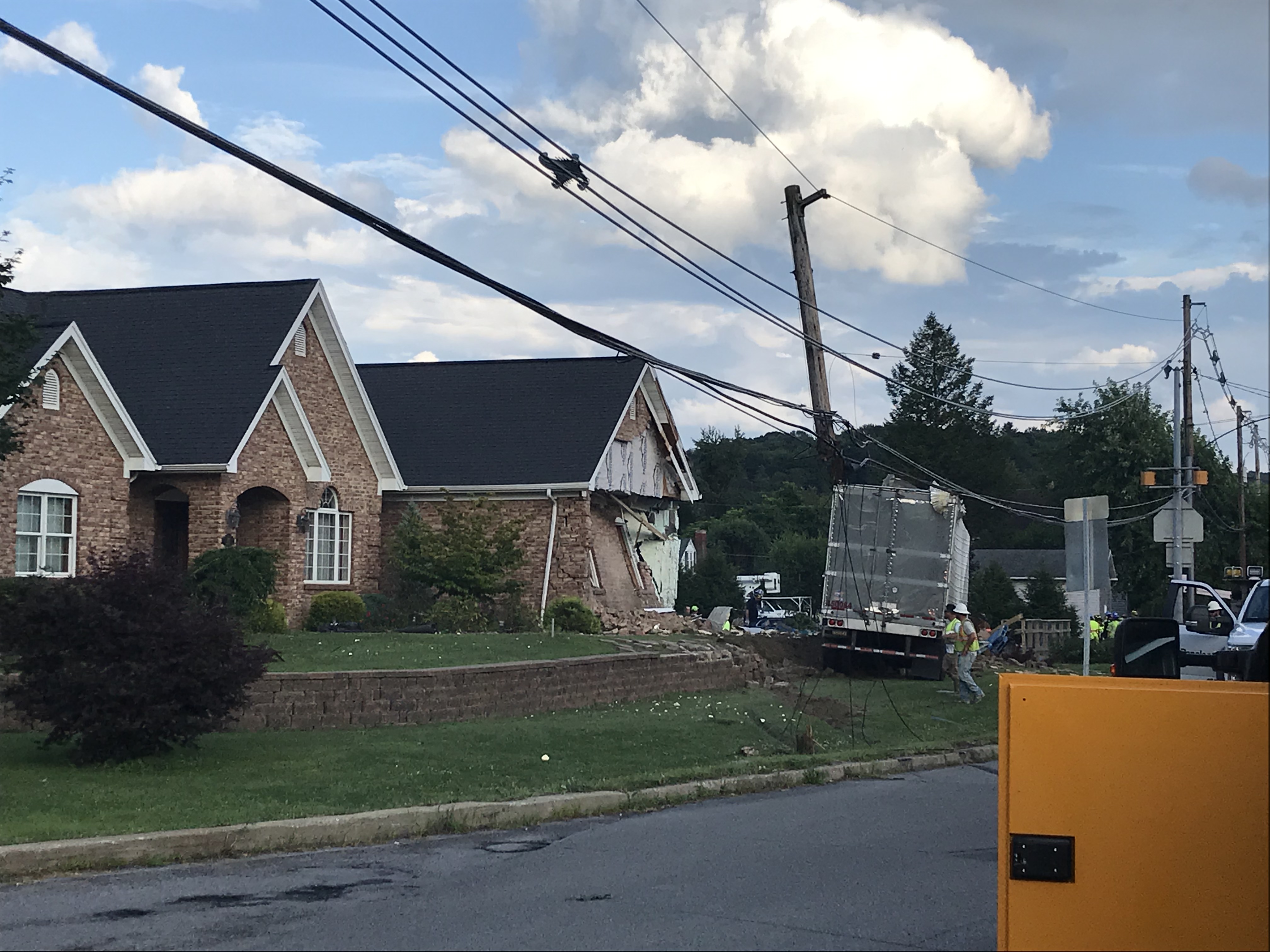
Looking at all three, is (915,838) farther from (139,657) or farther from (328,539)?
(328,539)

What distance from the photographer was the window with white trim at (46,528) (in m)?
22.9

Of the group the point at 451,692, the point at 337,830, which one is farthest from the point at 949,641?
the point at 337,830

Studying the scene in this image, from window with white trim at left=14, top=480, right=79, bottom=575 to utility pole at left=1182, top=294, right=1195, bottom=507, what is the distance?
27.4 meters

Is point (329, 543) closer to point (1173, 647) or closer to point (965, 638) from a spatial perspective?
point (965, 638)

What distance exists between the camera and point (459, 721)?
17.8 m

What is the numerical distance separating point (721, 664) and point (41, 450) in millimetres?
12009

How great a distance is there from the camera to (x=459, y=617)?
2694 centimetres

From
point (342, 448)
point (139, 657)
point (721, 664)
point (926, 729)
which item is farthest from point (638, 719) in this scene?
point (342, 448)

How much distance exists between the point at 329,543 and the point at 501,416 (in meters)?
6.46

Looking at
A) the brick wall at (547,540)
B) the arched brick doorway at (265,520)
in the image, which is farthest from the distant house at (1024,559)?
the arched brick doorway at (265,520)

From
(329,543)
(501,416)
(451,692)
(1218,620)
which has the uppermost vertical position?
(501,416)

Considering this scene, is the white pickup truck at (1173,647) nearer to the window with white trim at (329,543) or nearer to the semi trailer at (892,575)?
the semi trailer at (892,575)

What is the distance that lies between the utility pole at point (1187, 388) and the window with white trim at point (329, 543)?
71.8 ft

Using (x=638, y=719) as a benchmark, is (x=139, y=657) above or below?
above
